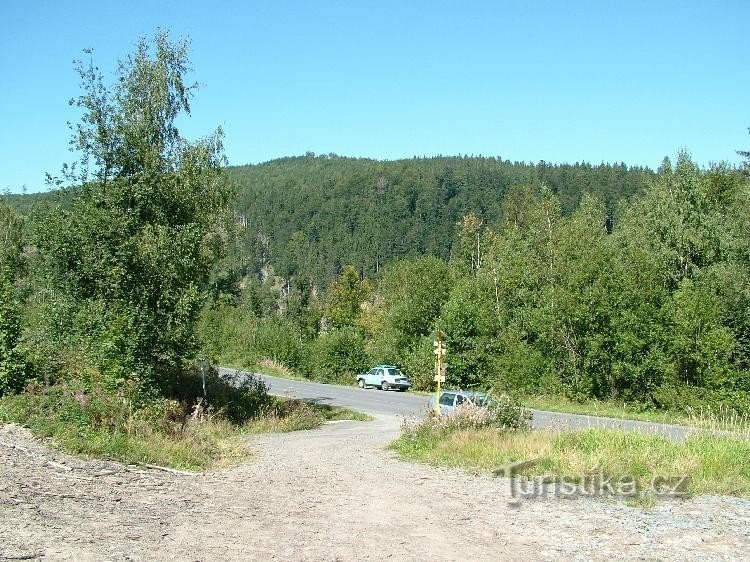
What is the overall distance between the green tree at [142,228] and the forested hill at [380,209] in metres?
111

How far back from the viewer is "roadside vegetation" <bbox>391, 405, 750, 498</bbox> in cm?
1127

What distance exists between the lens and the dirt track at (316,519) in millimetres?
7152

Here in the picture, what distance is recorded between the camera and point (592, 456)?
1209 cm

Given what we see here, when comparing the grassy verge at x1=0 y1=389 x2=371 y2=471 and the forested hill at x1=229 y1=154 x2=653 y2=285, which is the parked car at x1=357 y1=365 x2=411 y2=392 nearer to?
the grassy verge at x1=0 y1=389 x2=371 y2=471

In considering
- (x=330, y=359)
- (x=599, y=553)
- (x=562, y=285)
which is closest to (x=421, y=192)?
(x=330, y=359)

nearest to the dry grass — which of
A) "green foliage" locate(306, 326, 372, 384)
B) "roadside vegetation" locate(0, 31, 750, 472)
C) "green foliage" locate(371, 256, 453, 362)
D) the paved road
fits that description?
"roadside vegetation" locate(0, 31, 750, 472)

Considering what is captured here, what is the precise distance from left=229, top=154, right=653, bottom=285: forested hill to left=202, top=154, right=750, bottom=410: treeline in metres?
82.5

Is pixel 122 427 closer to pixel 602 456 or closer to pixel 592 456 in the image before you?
pixel 592 456

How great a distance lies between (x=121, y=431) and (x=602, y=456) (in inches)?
356

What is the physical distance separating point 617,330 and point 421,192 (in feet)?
461

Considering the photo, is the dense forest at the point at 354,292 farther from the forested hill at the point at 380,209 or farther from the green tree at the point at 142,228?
the forested hill at the point at 380,209

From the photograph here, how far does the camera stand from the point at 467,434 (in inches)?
584

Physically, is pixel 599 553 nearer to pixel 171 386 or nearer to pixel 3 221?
pixel 171 386

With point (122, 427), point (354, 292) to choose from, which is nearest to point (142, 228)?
point (122, 427)
